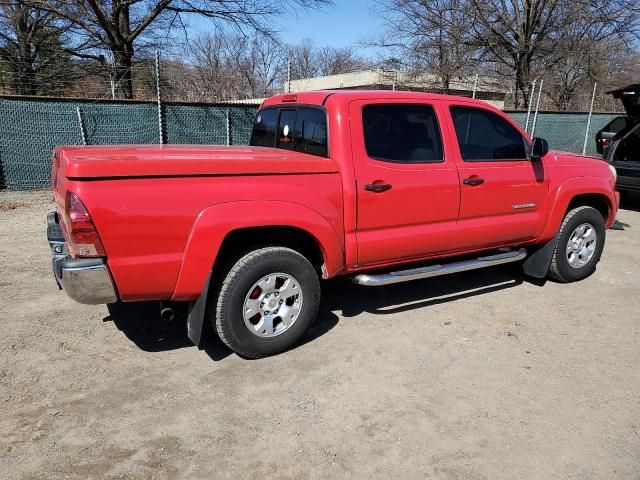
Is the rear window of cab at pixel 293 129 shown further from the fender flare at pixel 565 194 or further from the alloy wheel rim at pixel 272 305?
the fender flare at pixel 565 194

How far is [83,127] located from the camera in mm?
9797

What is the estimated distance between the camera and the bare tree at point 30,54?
37.3 feet

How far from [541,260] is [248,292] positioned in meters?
3.28

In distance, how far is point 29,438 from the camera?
106 inches

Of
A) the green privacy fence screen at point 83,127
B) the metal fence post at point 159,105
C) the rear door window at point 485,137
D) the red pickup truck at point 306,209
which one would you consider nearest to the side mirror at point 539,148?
the red pickup truck at point 306,209

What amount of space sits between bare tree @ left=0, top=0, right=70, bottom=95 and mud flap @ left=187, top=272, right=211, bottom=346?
10.00 metres

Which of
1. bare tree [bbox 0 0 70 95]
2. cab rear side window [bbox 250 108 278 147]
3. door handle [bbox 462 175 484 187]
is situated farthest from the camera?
bare tree [bbox 0 0 70 95]

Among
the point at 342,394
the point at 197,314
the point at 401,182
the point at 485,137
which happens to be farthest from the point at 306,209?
the point at 485,137

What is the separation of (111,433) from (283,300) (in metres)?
1.38

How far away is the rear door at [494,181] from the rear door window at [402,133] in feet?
0.75

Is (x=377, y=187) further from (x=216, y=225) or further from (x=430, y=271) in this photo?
(x=216, y=225)

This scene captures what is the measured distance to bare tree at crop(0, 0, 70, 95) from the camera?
1137cm

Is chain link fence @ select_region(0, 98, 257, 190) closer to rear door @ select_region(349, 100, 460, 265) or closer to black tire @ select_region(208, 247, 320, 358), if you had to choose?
rear door @ select_region(349, 100, 460, 265)

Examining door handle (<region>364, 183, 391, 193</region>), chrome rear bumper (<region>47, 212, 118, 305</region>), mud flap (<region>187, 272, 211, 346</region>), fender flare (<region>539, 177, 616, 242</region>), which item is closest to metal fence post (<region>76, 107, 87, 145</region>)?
chrome rear bumper (<region>47, 212, 118, 305</region>)
